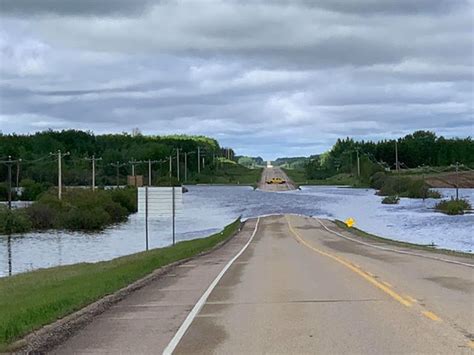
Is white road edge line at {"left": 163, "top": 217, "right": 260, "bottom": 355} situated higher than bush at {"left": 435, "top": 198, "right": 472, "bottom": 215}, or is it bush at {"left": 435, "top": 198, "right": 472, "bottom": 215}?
white road edge line at {"left": 163, "top": 217, "right": 260, "bottom": 355}

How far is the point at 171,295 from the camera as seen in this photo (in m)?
15.1

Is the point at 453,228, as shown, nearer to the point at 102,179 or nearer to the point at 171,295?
the point at 171,295

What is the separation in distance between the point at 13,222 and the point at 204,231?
60.0ft

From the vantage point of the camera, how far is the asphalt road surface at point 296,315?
895 centimetres

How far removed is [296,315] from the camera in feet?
37.7

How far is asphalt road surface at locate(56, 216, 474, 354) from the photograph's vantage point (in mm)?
8953

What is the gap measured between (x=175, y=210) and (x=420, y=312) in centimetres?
2900

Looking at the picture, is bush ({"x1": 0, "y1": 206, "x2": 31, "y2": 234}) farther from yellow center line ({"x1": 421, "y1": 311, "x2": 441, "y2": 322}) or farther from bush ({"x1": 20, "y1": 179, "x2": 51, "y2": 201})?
yellow center line ({"x1": 421, "y1": 311, "x2": 441, "y2": 322})

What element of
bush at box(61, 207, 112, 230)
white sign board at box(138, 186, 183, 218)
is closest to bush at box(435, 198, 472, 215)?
bush at box(61, 207, 112, 230)

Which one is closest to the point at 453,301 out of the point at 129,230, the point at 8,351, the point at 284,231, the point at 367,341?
the point at 367,341

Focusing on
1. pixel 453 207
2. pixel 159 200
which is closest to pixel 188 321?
pixel 159 200

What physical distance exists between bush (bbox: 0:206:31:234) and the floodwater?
2506mm

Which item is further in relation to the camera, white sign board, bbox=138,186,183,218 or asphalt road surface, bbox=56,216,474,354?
white sign board, bbox=138,186,183,218

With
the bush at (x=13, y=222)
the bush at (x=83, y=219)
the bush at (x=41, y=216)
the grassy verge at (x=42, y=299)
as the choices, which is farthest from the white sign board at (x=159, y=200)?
the bush at (x=41, y=216)
